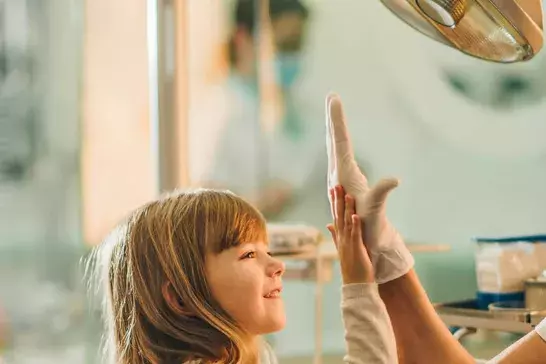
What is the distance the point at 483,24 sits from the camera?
1050 mm

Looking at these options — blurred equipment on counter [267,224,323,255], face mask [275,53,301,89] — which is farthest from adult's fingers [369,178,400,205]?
face mask [275,53,301,89]

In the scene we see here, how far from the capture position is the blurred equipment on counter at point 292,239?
5.74 feet

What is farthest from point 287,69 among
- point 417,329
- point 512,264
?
point 417,329

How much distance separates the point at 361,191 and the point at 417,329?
1.06ft

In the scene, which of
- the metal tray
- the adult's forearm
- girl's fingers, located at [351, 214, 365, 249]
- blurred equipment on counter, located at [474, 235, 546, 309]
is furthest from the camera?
blurred equipment on counter, located at [474, 235, 546, 309]

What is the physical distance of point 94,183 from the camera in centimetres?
189

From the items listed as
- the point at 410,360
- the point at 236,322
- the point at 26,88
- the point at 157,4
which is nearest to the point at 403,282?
the point at 410,360

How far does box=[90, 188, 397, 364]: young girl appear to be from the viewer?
35.6 inches

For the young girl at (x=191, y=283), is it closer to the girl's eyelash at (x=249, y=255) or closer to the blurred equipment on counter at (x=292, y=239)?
the girl's eyelash at (x=249, y=255)

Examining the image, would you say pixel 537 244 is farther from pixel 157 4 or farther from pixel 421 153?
pixel 157 4

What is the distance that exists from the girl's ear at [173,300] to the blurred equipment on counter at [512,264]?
78 centimetres

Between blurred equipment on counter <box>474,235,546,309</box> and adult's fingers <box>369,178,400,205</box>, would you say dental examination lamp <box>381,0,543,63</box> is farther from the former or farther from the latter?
blurred equipment on counter <box>474,235,546,309</box>

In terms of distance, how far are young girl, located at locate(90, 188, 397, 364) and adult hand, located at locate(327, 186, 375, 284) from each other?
13 cm

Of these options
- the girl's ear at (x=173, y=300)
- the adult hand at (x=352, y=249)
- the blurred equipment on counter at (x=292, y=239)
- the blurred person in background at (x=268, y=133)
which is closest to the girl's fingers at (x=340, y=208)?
the adult hand at (x=352, y=249)
